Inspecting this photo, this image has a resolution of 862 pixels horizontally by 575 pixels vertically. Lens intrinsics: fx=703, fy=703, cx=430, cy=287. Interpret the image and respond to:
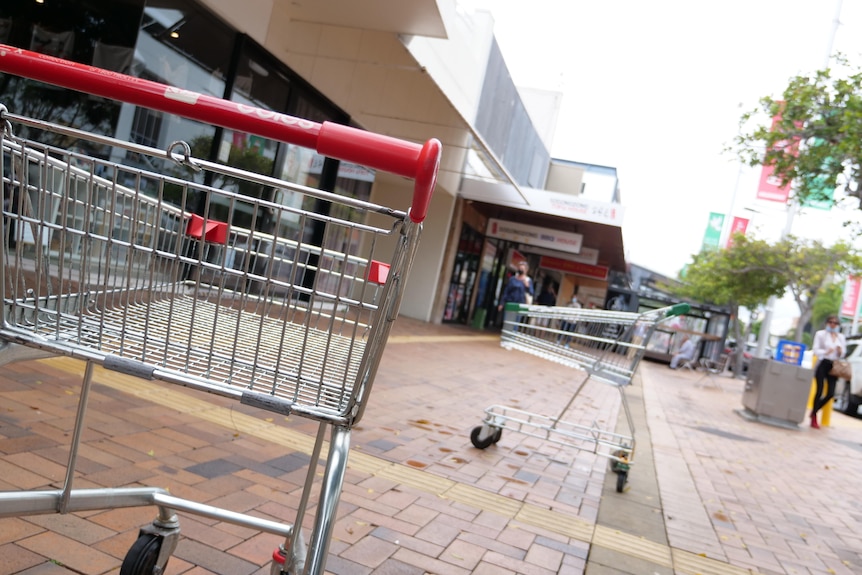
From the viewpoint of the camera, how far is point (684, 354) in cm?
2595

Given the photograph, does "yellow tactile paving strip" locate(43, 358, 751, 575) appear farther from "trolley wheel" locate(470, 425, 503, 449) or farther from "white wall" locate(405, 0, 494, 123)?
"white wall" locate(405, 0, 494, 123)

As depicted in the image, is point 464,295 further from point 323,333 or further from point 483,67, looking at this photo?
point 323,333

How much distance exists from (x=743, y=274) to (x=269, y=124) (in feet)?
94.2

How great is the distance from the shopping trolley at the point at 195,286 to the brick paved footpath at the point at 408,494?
72 centimetres

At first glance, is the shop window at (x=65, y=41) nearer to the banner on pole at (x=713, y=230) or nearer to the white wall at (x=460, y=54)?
the white wall at (x=460, y=54)

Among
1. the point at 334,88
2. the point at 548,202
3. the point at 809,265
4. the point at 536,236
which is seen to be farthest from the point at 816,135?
the point at 809,265

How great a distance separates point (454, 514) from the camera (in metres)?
3.53

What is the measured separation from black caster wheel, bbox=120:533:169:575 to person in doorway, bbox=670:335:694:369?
25.5 m

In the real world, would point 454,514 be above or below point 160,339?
below

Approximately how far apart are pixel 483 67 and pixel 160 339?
1265 cm

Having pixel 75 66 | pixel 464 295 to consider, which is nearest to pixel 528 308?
pixel 75 66

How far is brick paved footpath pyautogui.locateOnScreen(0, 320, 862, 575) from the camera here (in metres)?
2.71

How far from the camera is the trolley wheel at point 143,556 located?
6.42ft

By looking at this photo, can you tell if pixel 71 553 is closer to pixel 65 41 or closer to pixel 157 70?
pixel 65 41
